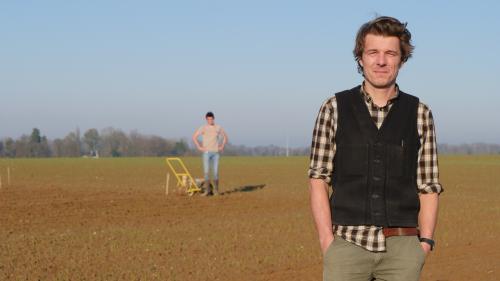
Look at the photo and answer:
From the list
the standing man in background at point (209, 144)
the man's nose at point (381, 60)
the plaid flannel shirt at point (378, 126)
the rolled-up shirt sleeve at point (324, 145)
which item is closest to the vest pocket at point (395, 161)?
the plaid flannel shirt at point (378, 126)

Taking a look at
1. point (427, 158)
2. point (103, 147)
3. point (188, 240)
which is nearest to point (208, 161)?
point (188, 240)

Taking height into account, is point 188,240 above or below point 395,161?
below

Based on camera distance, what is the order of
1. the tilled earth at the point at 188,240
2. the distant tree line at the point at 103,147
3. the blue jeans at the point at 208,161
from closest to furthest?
1. the tilled earth at the point at 188,240
2. the blue jeans at the point at 208,161
3. the distant tree line at the point at 103,147

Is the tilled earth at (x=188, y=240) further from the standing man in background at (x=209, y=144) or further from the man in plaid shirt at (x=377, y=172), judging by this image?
the man in plaid shirt at (x=377, y=172)

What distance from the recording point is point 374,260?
2953mm

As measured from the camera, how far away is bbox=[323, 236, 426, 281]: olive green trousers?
294 cm

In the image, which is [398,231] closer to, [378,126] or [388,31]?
[378,126]

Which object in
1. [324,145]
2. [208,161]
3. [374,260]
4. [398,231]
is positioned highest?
[324,145]

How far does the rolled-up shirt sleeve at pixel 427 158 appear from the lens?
3.10 m

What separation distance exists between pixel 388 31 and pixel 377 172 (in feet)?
2.06

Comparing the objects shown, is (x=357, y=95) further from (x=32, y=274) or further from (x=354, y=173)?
(x=32, y=274)

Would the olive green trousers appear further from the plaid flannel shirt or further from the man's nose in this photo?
the man's nose

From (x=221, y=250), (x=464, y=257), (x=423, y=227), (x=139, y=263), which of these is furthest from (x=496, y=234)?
(x=423, y=227)

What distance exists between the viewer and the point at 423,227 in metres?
3.08
